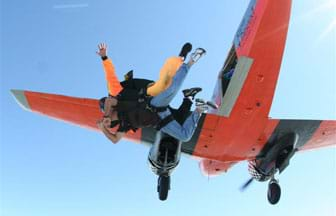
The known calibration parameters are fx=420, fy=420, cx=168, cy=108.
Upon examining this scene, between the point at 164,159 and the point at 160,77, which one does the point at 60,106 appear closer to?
the point at 164,159

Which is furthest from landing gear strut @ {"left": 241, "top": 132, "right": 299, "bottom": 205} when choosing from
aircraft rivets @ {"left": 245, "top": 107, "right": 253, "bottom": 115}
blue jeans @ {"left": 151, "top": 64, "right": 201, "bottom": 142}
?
blue jeans @ {"left": 151, "top": 64, "right": 201, "bottom": 142}

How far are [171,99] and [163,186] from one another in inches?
156

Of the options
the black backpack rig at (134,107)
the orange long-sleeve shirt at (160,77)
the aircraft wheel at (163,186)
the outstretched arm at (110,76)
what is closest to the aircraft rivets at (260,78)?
the orange long-sleeve shirt at (160,77)

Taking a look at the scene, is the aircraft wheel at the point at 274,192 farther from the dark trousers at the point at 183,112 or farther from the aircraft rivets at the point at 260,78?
the dark trousers at the point at 183,112

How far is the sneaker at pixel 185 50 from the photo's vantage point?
372 inches

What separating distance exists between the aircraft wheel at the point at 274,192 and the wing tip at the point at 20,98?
8.21 meters

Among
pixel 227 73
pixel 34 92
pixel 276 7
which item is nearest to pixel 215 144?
pixel 227 73

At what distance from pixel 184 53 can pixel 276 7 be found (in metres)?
2.37

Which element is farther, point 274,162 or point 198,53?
point 274,162

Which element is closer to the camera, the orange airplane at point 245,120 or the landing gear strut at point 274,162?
the orange airplane at point 245,120

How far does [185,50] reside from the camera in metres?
9.45

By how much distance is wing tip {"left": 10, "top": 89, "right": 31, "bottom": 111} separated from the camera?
1280 centimetres

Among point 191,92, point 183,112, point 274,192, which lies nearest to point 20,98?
point 183,112

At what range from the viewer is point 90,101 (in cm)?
1270
